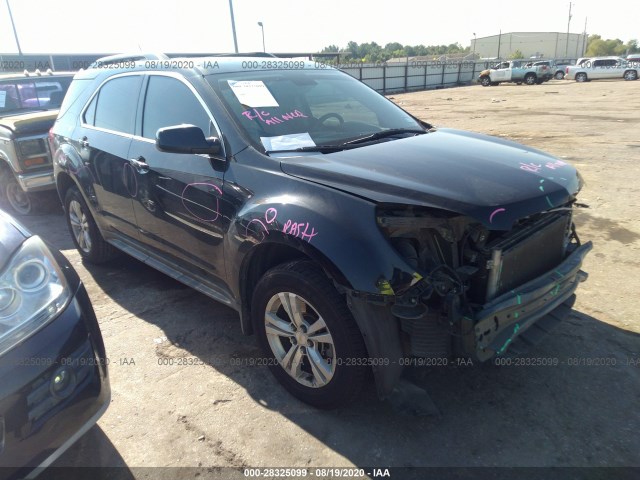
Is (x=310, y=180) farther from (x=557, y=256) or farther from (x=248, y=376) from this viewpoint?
(x=557, y=256)

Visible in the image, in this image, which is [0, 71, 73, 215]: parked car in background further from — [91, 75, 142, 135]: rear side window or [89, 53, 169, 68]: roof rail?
[91, 75, 142, 135]: rear side window

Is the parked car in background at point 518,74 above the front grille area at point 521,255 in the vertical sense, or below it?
below

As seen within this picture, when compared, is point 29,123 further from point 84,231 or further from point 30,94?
point 84,231

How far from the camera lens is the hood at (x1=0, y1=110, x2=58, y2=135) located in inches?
239

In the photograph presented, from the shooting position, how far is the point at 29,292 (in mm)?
1951

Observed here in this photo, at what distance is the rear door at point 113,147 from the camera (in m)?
3.67

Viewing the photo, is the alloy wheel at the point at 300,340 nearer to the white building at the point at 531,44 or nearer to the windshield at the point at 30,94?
the windshield at the point at 30,94

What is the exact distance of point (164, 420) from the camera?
2633mm

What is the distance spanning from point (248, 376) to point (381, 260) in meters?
1.34

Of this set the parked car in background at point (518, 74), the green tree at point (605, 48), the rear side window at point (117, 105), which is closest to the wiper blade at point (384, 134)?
the rear side window at point (117, 105)

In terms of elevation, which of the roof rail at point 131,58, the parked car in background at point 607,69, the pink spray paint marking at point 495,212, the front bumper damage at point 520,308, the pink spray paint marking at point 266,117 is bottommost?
the parked car in background at point 607,69

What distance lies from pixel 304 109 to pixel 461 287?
1726mm

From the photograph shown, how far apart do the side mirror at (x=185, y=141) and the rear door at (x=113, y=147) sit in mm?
928

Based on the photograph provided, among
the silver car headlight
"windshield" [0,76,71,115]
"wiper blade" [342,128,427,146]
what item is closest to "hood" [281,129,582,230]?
"wiper blade" [342,128,427,146]
